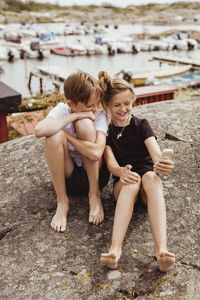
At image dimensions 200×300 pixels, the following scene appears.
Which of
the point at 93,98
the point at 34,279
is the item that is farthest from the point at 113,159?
the point at 34,279

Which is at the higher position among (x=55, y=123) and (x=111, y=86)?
(x=111, y=86)

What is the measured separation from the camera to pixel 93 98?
8.18ft

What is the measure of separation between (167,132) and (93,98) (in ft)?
5.84

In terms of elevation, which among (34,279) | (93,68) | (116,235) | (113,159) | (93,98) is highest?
(93,98)

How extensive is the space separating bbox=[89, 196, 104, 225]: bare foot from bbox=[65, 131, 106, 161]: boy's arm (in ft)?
1.33

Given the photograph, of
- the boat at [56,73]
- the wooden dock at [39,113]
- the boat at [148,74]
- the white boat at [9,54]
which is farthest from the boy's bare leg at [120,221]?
the white boat at [9,54]

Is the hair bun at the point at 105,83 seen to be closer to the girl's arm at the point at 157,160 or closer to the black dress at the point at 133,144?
→ the black dress at the point at 133,144

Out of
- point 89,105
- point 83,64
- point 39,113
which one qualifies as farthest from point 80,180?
point 83,64

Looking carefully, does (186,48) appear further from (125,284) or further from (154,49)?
(125,284)

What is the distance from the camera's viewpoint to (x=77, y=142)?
2.51 metres

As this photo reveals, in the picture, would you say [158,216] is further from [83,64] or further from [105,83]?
[83,64]

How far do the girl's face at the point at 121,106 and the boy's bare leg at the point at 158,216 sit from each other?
0.53 meters

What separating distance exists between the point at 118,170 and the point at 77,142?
394 mm

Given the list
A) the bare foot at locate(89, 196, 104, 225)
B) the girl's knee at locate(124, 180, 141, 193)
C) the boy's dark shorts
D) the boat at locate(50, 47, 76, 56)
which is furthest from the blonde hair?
the boat at locate(50, 47, 76, 56)
